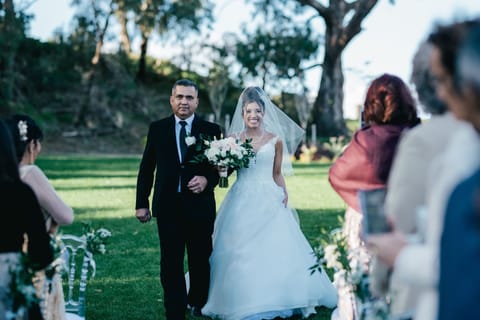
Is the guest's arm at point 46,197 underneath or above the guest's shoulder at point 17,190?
underneath

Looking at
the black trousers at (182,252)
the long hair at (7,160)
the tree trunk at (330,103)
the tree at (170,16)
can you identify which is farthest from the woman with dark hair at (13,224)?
the tree at (170,16)

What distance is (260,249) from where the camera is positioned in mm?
6988

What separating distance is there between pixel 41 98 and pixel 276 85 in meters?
16.6

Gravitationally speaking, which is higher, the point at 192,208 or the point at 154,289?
the point at 192,208

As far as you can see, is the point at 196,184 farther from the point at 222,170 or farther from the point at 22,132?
the point at 22,132

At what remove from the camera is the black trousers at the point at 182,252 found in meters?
6.31

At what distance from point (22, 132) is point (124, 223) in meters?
8.94

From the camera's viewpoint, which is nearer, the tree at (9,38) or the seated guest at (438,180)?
the seated guest at (438,180)

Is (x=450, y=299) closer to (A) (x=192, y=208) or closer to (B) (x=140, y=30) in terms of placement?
(A) (x=192, y=208)

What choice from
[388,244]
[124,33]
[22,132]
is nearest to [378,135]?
[388,244]

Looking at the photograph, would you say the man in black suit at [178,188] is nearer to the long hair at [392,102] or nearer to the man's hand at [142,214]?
the man's hand at [142,214]

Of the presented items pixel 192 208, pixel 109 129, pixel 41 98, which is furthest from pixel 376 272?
pixel 41 98

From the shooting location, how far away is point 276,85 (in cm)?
5069

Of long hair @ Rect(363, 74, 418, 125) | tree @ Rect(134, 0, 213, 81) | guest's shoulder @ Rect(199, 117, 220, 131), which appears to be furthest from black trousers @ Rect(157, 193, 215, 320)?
tree @ Rect(134, 0, 213, 81)
